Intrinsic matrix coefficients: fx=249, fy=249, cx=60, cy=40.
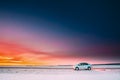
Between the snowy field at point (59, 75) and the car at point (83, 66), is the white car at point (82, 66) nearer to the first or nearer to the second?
the car at point (83, 66)

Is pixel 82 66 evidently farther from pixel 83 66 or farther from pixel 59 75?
pixel 59 75

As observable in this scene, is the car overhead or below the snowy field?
overhead

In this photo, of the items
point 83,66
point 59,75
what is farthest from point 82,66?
point 59,75

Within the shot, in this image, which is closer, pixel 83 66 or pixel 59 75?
pixel 59 75

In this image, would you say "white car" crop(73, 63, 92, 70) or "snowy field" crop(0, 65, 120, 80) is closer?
"snowy field" crop(0, 65, 120, 80)

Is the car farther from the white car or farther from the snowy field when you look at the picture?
the snowy field

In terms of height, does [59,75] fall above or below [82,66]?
below

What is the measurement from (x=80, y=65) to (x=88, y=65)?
5.49 ft

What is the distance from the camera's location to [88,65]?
48.3 meters

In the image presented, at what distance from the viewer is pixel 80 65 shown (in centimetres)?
4909

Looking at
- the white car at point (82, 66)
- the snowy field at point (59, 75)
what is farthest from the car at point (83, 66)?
the snowy field at point (59, 75)

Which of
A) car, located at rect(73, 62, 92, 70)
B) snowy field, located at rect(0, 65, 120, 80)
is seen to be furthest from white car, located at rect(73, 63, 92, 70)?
snowy field, located at rect(0, 65, 120, 80)

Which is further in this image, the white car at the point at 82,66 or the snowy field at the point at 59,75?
the white car at the point at 82,66

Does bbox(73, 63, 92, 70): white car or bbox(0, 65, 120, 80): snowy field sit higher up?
bbox(73, 63, 92, 70): white car
